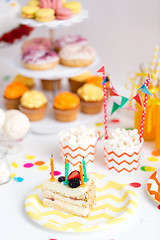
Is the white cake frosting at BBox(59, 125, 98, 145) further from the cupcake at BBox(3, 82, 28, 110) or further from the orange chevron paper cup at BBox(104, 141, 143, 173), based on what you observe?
the cupcake at BBox(3, 82, 28, 110)

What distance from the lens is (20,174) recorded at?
5.99 feet

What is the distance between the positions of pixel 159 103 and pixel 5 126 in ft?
2.28

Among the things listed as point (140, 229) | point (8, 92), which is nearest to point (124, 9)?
point (8, 92)

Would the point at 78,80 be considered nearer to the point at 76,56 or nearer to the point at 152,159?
the point at 76,56

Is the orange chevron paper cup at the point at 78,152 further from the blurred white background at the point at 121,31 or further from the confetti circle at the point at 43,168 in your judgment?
the blurred white background at the point at 121,31

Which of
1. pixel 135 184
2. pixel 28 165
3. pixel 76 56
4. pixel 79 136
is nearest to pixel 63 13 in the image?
pixel 76 56

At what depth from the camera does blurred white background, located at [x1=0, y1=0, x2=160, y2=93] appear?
8.72 ft

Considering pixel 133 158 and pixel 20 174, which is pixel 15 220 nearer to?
pixel 20 174

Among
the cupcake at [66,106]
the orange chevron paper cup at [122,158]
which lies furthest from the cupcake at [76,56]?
the orange chevron paper cup at [122,158]

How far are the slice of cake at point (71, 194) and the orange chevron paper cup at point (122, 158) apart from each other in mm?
225

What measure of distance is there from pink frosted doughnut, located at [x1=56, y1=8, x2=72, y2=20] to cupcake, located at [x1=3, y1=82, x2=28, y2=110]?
45 centimetres

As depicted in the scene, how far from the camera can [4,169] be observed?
1.74 meters

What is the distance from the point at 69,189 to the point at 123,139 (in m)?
0.38

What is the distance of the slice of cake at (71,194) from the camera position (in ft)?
4.95
